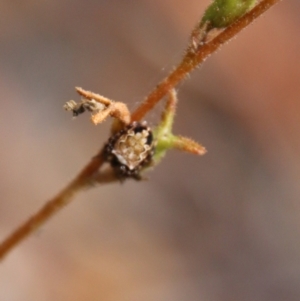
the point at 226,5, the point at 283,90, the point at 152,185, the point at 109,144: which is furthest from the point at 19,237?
the point at 283,90

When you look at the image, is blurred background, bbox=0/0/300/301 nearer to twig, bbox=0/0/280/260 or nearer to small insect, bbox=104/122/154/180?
twig, bbox=0/0/280/260

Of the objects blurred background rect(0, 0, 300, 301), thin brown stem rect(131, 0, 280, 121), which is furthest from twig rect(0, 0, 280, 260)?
blurred background rect(0, 0, 300, 301)

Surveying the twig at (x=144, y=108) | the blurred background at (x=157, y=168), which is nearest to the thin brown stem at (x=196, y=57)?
the twig at (x=144, y=108)

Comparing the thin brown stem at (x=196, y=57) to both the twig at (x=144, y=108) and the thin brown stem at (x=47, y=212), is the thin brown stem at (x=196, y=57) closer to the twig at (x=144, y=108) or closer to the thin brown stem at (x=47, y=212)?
the twig at (x=144, y=108)

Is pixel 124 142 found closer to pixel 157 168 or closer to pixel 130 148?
pixel 130 148

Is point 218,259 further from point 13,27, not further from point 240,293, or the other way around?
point 13,27
